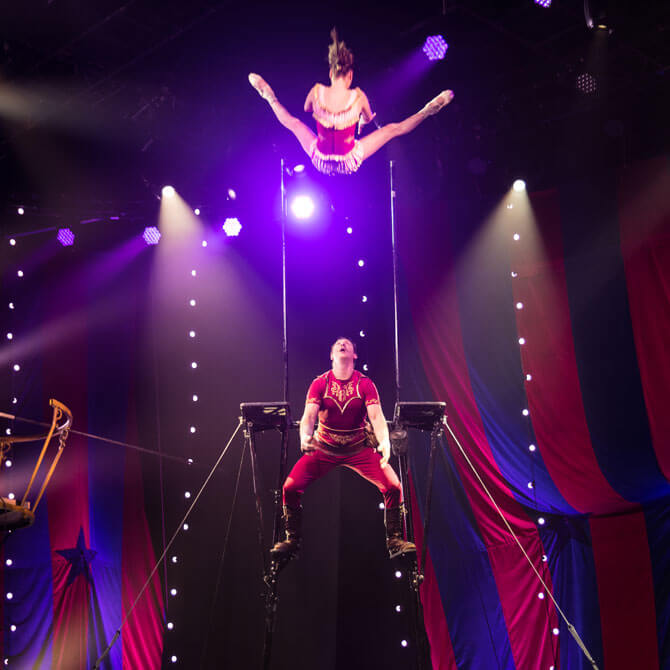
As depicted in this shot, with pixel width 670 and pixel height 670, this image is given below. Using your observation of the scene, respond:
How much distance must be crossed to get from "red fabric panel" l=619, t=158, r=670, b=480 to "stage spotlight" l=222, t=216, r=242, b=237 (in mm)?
3035

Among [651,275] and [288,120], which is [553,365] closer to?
[651,275]

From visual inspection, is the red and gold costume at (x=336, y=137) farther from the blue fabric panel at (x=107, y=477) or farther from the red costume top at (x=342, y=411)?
the blue fabric panel at (x=107, y=477)

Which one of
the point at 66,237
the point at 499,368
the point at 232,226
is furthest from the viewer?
the point at 66,237

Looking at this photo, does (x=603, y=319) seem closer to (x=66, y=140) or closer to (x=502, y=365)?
(x=502, y=365)

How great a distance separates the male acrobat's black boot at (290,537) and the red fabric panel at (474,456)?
1.43m

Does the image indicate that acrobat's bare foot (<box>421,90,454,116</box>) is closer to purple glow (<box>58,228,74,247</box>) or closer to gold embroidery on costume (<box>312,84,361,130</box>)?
gold embroidery on costume (<box>312,84,361,130</box>)

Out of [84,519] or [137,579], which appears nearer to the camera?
[137,579]

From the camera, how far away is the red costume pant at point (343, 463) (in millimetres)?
3963

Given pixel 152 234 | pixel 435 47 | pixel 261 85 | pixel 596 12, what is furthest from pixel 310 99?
pixel 152 234

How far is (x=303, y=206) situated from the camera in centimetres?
533

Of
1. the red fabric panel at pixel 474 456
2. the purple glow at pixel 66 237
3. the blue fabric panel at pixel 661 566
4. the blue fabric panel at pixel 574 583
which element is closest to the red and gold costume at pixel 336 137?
A: the red fabric panel at pixel 474 456

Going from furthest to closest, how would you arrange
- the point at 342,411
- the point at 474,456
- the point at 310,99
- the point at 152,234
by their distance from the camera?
the point at 152,234 → the point at 474,456 → the point at 310,99 → the point at 342,411

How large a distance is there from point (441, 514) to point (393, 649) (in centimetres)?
A: 98

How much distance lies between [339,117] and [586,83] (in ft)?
5.92
